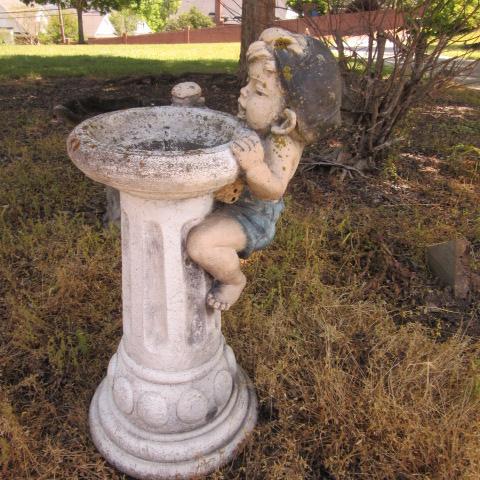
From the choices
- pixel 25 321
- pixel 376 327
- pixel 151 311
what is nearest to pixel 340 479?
pixel 376 327

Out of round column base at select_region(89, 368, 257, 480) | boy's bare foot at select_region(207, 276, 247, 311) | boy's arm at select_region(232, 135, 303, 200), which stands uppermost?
boy's arm at select_region(232, 135, 303, 200)

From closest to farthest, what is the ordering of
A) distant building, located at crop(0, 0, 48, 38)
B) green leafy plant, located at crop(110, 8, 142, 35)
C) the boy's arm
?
1. the boy's arm
2. distant building, located at crop(0, 0, 48, 38)
3. green leafy plant, located at crop(110, 8, 142, 35)

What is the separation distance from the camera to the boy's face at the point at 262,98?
1.44 metres

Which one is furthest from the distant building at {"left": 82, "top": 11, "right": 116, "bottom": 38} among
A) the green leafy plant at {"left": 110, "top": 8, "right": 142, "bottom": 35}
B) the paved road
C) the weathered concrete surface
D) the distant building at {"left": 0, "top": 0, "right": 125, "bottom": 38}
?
the weathered concrete surface

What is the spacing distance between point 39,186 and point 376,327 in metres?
2.64

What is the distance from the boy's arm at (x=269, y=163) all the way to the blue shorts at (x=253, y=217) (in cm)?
14

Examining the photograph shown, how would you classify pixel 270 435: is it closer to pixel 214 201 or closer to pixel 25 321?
pixel 214 201

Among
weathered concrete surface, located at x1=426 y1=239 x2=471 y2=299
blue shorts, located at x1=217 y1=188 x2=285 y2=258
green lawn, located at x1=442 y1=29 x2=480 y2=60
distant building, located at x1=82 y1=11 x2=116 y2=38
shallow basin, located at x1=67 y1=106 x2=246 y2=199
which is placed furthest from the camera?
distant building, located at x1=82 y1=11 x2=116 y2=38

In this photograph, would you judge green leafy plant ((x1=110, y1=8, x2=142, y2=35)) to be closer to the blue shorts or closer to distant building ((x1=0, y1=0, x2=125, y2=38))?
distant building ((x1=0, y1=0, x2=125, y2=38))

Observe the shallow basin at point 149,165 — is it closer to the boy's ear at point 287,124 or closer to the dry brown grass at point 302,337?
the boy's ear at point 287,124

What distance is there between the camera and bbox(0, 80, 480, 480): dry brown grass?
179 cm

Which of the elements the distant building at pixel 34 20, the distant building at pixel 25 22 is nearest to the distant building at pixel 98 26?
the distant building at pixel 34 20

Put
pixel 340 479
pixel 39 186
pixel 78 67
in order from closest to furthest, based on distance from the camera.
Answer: pixel 340 479, pixel 39 186, pixel 78 67

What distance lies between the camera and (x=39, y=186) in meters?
3.63
